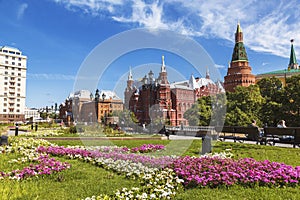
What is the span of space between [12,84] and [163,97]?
44.5 meters

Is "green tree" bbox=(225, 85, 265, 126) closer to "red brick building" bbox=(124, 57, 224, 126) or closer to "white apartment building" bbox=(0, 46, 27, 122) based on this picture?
"red brick building" bbox=(124, 57, 224, 126)

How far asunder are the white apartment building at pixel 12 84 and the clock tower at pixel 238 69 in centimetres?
6000

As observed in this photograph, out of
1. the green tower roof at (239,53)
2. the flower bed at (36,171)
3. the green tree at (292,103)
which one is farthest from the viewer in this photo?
the green tower roof at (239,53)

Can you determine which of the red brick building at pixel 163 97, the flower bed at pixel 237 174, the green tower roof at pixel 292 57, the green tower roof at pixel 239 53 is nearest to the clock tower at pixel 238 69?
the green tower roof at pixel 239 53

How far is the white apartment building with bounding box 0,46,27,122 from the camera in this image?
66.7 metres

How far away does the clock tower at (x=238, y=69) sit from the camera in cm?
6594

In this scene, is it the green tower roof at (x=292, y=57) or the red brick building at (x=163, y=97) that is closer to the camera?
the red brick building at (x=163, y=97)

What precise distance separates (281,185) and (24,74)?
78.0m

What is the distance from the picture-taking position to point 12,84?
226ft

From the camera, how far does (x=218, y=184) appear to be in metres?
5.22

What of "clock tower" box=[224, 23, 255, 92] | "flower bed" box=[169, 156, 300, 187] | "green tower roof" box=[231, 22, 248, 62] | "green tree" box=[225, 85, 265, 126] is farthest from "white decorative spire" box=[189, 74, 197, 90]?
"flower bed" box=[169, 156, 300, 187]

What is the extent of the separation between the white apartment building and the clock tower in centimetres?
6000

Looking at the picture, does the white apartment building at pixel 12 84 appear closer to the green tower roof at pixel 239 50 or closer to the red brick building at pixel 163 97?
the red brick building at pixel 163 97

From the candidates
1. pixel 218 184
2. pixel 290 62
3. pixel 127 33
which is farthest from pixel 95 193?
pixel 290 62
